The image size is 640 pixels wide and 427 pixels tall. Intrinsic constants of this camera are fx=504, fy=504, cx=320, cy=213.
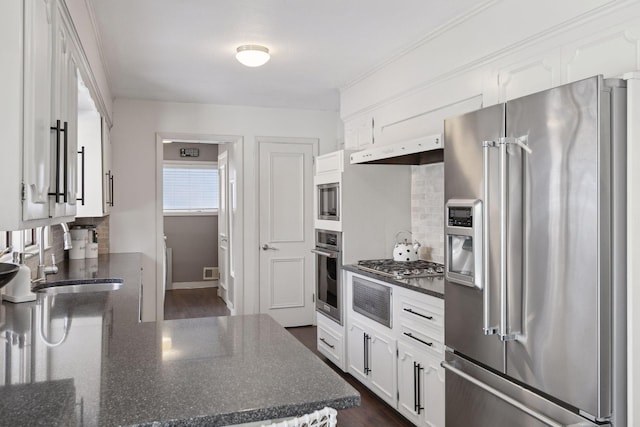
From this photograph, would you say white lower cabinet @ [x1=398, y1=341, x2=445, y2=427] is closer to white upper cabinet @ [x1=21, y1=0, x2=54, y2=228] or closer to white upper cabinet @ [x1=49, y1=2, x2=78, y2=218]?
white upper cabinet @ [x1=49, y1=2, x2=78, y2=218]

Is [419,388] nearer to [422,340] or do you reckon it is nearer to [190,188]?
[422,340]

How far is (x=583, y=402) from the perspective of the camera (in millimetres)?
1660

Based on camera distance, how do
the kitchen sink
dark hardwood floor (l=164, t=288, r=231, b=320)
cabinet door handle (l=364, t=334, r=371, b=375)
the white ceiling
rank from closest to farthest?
the white ceiling
the kitchen sink
cabinet door handle (l=364, t=334, r=371, b=375)
dark hardwood floor (l=164, t=288, r=231, b=320)

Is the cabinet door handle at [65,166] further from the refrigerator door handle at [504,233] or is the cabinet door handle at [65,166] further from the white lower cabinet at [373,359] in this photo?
the white lower cabinet at [373,359]

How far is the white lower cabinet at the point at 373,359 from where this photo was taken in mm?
3195

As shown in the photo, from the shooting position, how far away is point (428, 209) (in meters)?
3.84

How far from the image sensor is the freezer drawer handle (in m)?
1.80

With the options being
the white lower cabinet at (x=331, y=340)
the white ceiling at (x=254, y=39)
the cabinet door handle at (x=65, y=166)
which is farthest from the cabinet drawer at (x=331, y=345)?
the cabinet door handle at (x=65, y=166)

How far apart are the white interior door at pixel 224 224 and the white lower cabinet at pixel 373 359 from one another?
3016 mm

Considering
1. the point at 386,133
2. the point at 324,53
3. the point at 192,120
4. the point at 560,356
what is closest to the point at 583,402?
the point at 560,356

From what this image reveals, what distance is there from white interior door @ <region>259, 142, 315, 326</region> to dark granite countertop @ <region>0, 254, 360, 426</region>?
3.36 m

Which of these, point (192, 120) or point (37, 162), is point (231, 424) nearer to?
point (37, 162)

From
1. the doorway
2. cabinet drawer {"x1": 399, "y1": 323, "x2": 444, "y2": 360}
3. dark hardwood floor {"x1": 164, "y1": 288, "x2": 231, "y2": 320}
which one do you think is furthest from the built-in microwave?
the doorway

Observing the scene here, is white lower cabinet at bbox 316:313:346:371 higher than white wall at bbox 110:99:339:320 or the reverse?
the reverse
